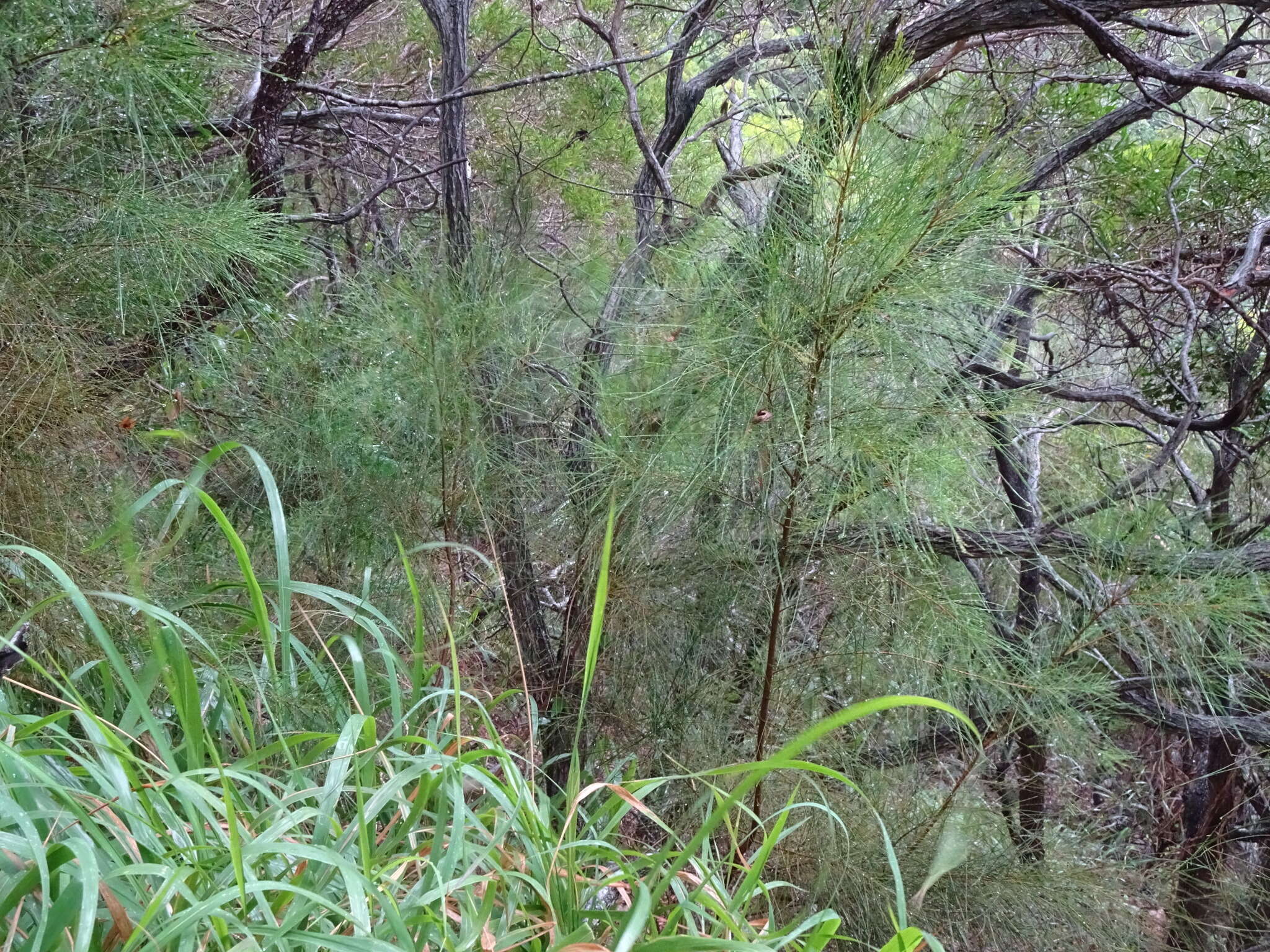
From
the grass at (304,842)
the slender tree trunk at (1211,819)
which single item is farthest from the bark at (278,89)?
the slender tree trunk at (1211,819)

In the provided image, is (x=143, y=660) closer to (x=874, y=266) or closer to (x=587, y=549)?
(x=587, y=549)

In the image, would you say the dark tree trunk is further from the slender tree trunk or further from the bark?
the slender tree trunk

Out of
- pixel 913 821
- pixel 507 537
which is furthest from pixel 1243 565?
pixel 507 537

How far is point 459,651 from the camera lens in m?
1.60

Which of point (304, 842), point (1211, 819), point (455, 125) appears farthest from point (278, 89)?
point (1211, 819)

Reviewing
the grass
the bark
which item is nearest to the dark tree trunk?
the bark

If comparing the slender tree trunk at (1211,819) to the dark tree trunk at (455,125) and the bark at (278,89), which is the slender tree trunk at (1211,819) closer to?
the dark tree trunk at (455,125)

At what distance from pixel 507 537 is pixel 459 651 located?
209mm

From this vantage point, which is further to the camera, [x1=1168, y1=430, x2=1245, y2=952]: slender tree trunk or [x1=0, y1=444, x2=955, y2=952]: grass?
[x1=1168, y1=430, x2=1245, y2=952]: slender tree trunk

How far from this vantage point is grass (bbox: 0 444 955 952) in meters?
0.57

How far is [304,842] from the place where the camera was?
2.28 ft

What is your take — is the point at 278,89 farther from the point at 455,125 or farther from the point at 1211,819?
the point at 1211,819

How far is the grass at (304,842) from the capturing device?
57 centimetres

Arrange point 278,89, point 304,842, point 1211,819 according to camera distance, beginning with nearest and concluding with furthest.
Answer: point 304,842 < point 278,89 < point 1211,819
